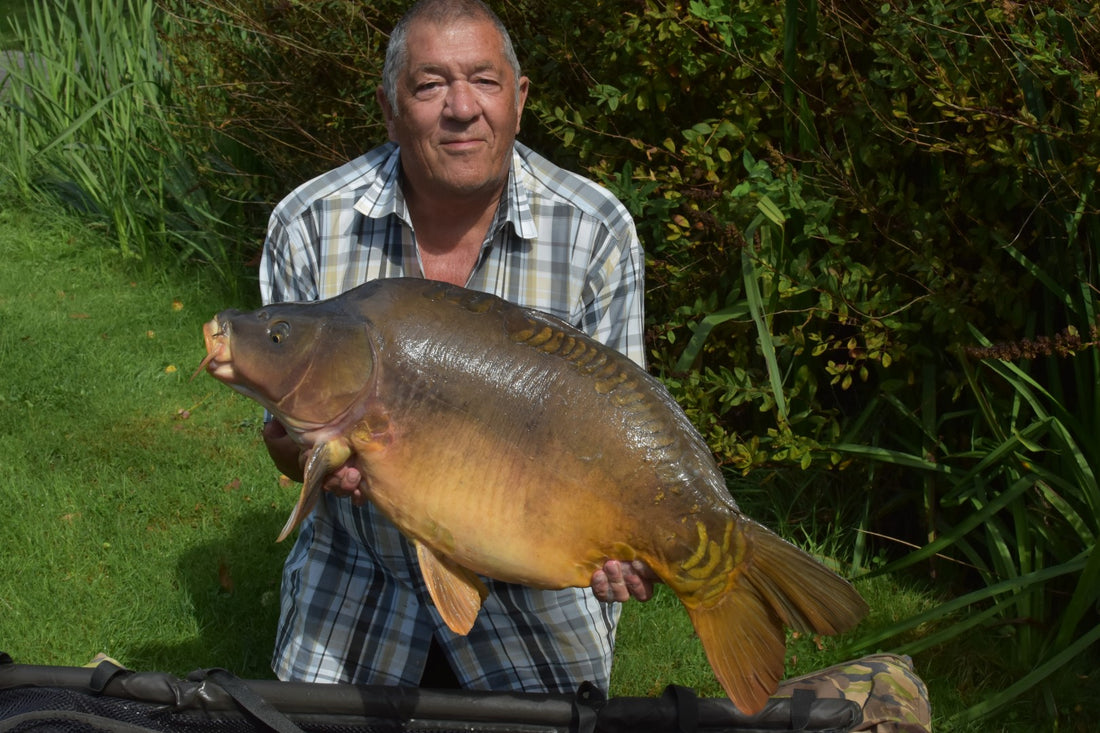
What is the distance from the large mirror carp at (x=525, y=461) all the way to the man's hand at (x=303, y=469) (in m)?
0.03

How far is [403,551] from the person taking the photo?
238 centimetres

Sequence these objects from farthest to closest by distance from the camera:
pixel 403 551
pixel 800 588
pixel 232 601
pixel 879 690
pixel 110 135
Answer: pixel 110 135 → pixel 232 601 → pixel 403 551 → pixel 879 690 → pixel 800 588

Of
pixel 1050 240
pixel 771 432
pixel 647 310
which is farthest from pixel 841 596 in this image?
pixel 647 310

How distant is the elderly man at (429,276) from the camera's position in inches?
94.6

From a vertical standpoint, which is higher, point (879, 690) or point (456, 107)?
point (456, 107)

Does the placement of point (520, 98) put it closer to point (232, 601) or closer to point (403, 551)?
point (403, 551)

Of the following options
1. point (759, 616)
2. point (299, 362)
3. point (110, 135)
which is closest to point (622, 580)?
point (759, 616)

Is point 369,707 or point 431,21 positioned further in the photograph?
point 431,21

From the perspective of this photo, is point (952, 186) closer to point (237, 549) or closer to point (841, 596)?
point (841, 596)

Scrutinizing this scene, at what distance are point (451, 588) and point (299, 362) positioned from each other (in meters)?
0.43

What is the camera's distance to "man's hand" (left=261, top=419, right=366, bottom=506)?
6.02ft

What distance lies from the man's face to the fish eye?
24.5 inches

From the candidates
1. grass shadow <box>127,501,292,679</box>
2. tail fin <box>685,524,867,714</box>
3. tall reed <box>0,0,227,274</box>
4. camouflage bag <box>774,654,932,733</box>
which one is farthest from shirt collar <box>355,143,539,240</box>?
tall reed <box>0,0,227,274</box>

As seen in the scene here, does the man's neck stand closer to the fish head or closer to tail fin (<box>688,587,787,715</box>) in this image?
the fish head
